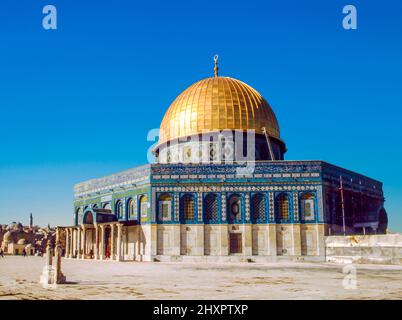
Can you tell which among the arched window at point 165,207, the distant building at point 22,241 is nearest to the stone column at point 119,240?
the arched window at point 165,207

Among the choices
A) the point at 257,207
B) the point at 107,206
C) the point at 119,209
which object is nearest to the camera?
the point at 257,207

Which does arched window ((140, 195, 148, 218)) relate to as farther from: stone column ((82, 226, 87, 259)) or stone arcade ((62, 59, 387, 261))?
stone column ((82, 226, 87, 259))

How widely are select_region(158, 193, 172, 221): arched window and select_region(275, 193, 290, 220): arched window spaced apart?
7.48 metres

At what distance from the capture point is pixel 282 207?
105 ft

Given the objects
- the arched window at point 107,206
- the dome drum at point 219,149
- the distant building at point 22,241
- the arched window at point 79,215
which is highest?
the dome drum at point 219,149

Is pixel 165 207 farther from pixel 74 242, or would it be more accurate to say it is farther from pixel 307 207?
pixel 74 242

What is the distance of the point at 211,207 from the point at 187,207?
1690 mm

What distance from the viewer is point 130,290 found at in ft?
38.3

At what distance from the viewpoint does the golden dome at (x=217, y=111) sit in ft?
117

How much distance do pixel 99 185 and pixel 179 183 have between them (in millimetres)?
9667

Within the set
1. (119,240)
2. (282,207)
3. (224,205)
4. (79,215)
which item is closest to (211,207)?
(224,205)

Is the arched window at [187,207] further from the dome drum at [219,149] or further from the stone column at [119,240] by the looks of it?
the stone column at [119,240]

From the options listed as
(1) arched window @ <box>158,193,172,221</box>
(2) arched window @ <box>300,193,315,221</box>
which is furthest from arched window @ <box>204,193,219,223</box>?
(2) arched window @ <box>300,193,315,221</box>

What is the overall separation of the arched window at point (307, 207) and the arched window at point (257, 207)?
8.94ft
